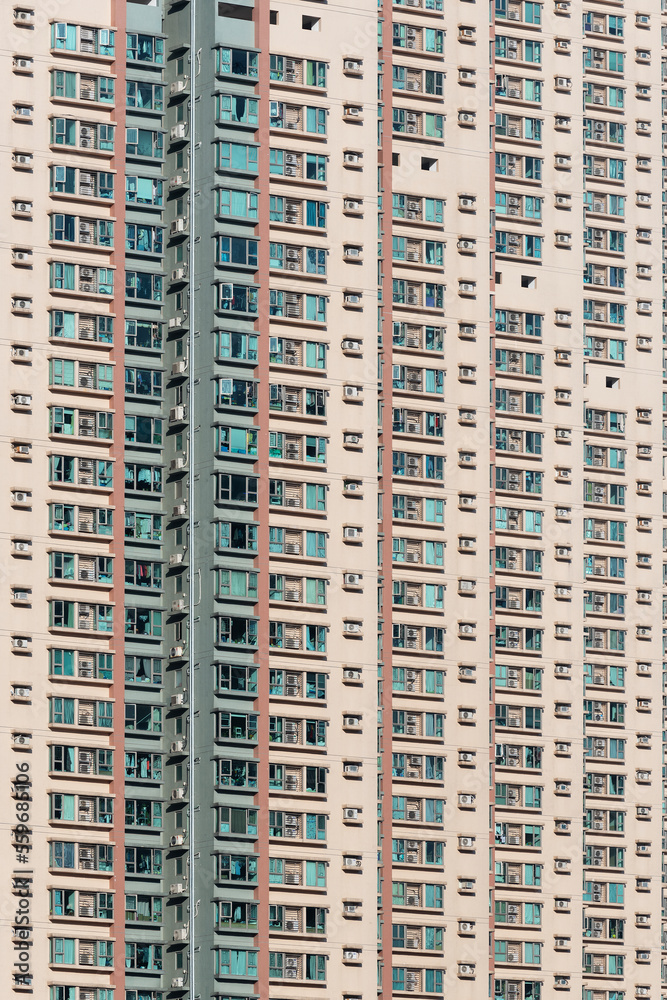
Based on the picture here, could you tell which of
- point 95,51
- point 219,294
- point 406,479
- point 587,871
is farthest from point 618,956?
point 95,51

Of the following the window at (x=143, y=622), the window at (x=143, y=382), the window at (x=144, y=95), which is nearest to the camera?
the window at (x=143, y=622)

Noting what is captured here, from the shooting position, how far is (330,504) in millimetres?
113938

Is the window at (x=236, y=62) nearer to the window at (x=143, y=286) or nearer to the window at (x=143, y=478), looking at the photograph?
the window at (x=143, y=286)

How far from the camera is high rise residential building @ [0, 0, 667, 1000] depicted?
109750mm

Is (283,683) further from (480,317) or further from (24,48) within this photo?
(24,48)

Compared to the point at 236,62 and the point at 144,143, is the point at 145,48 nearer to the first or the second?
the point at 236,62

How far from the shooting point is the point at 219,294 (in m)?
113

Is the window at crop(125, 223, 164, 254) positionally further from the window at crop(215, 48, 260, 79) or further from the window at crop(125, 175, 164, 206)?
the window at crop(215, 48, 260, 79)

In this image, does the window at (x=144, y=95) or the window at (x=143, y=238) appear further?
the window at (x=144, y=95)

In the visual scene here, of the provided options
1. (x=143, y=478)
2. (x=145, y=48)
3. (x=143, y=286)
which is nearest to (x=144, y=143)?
(x=145, y=48)

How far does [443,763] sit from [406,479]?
1028cm

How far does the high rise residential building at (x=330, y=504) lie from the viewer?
360 feet

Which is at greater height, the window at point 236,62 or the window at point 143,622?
the window at point 236,62

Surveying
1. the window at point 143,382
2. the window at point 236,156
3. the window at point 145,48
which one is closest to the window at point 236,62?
the window at point 145,48
